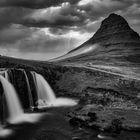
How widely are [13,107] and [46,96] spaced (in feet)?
33.1

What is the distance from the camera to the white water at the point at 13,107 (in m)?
29.6

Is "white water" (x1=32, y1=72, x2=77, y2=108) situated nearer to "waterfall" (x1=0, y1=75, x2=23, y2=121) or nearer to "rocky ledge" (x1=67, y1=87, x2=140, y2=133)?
"waterfall" (x1=0, y1=75, x2=23, y2=121)

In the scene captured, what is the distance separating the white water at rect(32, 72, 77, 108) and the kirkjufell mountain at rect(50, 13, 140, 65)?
55.9m

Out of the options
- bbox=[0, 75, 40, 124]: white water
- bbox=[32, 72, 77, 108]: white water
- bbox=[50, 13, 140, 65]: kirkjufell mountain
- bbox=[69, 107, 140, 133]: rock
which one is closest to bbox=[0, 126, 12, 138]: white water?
bbox=[0, 75, 40, 124]: white water

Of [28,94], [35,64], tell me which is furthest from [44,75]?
[28,94]

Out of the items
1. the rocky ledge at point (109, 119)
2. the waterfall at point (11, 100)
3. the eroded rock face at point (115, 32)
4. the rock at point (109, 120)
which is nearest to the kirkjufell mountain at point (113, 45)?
the eroded rock face at point (115, 32)

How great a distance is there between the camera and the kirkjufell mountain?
10275 centimetres

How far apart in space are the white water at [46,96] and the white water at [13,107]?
519cm

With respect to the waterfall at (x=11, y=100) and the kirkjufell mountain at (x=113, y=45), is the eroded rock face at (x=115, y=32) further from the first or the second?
the waterfall at (x=11, y=100)

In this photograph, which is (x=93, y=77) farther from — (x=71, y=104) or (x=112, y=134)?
(x=112, y=134)

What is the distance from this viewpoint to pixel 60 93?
43.8 meters

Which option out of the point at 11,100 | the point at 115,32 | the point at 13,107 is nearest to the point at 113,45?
the point at 115,32

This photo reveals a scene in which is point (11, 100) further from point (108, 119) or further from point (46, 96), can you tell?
point (108, 119)

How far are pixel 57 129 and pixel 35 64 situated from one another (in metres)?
23.0
